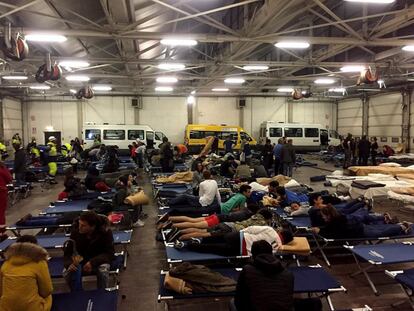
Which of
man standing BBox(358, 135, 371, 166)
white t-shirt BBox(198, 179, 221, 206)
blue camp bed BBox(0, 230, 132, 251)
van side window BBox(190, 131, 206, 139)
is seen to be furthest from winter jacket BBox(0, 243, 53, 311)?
van side window BBox(190, 131, 206, 139)

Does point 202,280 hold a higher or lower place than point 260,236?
lower

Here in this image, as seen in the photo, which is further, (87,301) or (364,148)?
(364,148)

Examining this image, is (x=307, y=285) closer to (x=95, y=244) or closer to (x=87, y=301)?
(x=87, y=301)

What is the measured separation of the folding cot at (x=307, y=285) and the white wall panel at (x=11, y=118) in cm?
Result: 2086

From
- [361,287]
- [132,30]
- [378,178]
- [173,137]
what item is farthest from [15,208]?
[173,137]

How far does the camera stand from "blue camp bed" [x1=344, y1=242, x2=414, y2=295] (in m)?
4.27

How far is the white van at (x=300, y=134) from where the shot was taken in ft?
76.6

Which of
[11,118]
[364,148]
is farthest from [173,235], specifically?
[11,118]

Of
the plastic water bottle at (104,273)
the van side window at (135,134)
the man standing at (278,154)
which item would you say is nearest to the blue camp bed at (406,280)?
the plastic water bottle at (104,273)

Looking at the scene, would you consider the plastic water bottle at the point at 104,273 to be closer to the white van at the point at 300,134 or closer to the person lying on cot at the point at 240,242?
the person lying on cot at the point at 240,242

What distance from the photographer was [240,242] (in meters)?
4.45

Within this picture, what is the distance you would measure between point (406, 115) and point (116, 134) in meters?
16.7

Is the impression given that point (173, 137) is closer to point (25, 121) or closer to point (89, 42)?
point (25, 121)

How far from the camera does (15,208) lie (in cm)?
904
